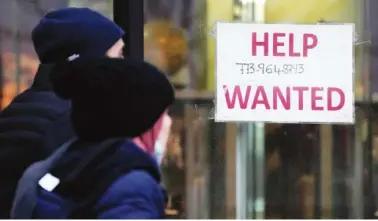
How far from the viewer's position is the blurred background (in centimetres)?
371

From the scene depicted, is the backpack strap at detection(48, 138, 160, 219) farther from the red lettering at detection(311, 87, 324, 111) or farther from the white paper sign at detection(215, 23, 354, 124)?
the red lettering at detection(311, 87, 324, 111)

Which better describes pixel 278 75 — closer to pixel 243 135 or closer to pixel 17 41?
pixel 243 135

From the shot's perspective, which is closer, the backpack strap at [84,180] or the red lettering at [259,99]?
the backpack strap at [84,180]

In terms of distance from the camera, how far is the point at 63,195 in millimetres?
2850

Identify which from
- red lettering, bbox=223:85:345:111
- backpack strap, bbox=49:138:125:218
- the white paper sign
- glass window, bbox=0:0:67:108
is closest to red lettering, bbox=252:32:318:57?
the white paper sign

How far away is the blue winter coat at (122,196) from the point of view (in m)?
2.76

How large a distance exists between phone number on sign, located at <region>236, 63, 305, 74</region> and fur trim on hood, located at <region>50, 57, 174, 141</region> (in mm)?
677

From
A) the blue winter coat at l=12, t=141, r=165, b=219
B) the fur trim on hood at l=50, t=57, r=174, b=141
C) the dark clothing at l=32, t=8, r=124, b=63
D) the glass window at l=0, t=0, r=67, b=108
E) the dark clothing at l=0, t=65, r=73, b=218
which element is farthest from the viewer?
the glass window at l=0, t=0, r=67, b=108

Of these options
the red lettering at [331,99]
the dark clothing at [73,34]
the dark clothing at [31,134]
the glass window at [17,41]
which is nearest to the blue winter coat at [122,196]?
the dark clothing at [31,134]

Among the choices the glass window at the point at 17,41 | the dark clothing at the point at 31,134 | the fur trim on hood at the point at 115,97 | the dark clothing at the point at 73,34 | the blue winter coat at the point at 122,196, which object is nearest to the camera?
the blue winter coat at the point at 122,196

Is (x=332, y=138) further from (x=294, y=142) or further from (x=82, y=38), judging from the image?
(x=82, y=38)

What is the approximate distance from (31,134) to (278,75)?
4.05 ft

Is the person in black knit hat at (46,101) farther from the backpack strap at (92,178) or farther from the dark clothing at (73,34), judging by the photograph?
the backpack strap at (92,178)

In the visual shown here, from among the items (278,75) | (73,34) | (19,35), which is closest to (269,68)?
(278,75)
